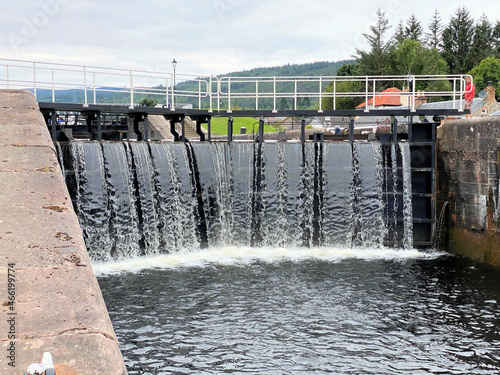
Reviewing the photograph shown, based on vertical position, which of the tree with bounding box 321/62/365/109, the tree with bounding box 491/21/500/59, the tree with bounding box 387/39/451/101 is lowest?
the tree with bounding box 321/62/365/109

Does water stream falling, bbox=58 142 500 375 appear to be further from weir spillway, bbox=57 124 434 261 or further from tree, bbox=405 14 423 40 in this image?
tree, bbox=405 14 423 40

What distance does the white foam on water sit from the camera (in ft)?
49.8

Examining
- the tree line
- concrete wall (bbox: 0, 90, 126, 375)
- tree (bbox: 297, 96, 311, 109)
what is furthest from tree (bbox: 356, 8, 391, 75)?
concrete wall (bbox: 0, 90, 126, 375)

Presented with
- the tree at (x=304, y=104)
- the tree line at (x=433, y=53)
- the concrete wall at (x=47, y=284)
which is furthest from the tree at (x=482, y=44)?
the concrete wall at (x=47, y=284)

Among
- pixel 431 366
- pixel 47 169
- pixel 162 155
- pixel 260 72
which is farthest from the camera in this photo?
pixel 260 72

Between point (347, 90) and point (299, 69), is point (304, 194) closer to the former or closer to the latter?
point (347, 90)

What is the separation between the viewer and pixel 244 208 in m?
18.2

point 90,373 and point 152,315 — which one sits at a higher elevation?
point 90,373

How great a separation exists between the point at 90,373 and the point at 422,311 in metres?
9.49

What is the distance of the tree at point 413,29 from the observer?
253 ft

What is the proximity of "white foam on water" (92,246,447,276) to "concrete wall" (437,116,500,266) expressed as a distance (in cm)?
106

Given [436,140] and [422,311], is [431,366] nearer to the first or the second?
[422,311]

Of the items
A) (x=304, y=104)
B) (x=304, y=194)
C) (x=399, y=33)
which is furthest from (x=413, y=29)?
(x=304, y=194)

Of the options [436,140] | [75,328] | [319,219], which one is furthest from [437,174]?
[75,328]
